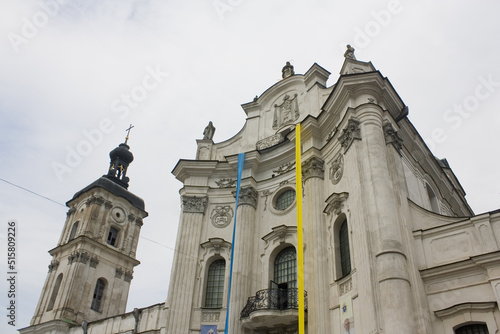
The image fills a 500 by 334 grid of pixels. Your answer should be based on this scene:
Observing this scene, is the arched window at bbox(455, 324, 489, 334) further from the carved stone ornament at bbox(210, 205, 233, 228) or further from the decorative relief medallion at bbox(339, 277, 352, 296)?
the carved stone ornament at bbox(210, 205, 233, 228)

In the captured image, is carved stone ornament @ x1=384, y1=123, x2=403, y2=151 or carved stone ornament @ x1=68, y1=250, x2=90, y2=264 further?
carved stone ornament @ x1=68, y1=250, x2=90, y2=264

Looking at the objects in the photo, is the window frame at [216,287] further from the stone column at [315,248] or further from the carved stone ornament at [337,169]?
the carved stone ornament at [337,169]

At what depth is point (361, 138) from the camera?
1550 cm

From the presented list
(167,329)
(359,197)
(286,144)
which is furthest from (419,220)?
(167,329)

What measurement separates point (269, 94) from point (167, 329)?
1227 centimetres

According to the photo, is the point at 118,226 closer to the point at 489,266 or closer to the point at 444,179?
the point at 444,179

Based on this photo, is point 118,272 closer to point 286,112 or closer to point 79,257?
point 79,257

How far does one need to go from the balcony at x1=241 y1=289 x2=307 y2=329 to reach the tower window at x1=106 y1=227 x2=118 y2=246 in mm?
19699

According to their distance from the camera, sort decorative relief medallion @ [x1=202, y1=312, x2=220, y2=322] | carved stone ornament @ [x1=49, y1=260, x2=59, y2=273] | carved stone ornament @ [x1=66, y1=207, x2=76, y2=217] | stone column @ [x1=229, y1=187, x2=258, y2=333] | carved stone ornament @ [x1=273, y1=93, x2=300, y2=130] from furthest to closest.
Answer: carved stone ornament @ [x1=66, y1=207, x2=76, y2=217] < carved stone ornament @ [x1=49, y1=260, x2=59, y2=273] < carved stone ornament @ [x1=273, y1=93, x2=300, y2=130] < decorative relief medallion @ [x1=202, y1=312, x2=220, y2=322] < stone column @ [x1=229, y1=187, x2=258, y2=333]

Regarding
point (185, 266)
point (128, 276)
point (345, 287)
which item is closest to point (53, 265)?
point (128, 276)

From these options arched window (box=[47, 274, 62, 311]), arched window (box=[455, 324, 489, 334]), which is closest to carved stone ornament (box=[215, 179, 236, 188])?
arched window (box=[455, 324, 489, 334])

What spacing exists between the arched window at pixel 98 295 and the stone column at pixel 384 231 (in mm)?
22796

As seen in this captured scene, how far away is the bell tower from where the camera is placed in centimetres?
2911

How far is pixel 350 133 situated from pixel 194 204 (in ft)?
27.2
